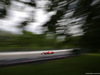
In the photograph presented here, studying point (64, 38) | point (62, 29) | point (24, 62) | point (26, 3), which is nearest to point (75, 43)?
point (64, 38)

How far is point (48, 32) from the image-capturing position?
181 centimetres

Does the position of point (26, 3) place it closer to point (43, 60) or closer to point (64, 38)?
point (64, 38)

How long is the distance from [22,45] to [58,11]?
859mm

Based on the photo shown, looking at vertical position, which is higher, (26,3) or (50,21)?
(26,3)

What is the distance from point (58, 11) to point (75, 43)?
2.08ft

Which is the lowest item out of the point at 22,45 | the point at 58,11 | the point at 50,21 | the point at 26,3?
the point at 22,45

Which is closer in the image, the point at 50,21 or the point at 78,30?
the point at 78,30

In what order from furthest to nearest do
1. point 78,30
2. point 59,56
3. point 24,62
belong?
point 59,56, point 24,62, point 78,30

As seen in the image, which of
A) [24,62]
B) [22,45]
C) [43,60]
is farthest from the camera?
→ [43,60]

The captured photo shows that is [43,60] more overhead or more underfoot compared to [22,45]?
more underfoot

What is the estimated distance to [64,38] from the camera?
1.80 meters

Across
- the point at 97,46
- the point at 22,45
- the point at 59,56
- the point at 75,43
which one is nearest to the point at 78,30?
the point at 75,43

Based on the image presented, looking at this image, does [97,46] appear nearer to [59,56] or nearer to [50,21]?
[50,21]

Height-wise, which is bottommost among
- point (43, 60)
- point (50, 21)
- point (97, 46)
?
point (43, 60)
